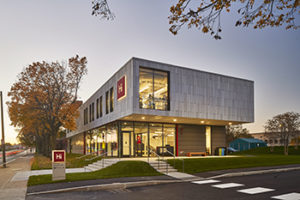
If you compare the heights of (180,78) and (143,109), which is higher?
(180,78)

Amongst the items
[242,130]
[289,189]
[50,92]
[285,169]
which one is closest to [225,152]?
[285,169]

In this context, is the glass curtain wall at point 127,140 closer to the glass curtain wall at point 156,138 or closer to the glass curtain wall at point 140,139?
the glass curtain wall at point 140,139

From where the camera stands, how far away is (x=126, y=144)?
76.0 feet

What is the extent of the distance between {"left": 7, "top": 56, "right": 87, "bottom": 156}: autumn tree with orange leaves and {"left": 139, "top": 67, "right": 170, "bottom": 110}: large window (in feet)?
43.9

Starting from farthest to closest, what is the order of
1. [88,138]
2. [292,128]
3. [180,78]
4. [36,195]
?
[292,128] < [88,138] < [180,78] < [36,195]

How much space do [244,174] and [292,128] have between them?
95.4 ft

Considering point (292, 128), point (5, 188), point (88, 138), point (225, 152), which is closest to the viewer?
point (5, 188)

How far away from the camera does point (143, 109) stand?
19.8 m

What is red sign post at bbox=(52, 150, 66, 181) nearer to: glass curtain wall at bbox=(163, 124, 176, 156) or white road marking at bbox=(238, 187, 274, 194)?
white road marking at bbox=(238, 187, 274, 194)

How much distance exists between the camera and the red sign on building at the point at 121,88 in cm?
2062

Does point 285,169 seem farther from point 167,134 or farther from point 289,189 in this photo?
point 167,134

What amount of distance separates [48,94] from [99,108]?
6.17 meters

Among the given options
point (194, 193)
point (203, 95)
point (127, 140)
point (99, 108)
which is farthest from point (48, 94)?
point (194, 193)

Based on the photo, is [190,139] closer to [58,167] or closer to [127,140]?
[127,140]
